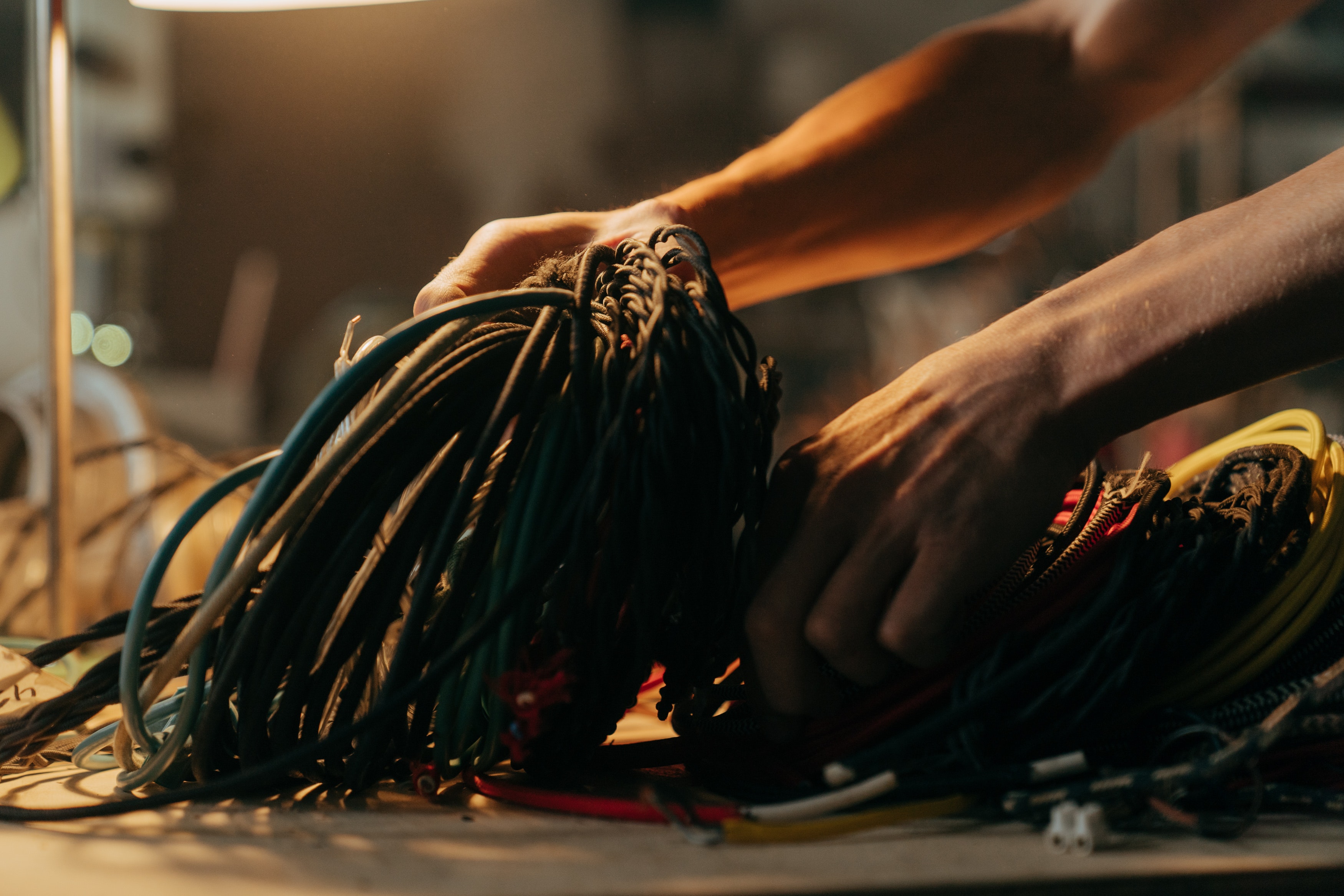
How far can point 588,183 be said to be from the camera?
31.2 inches

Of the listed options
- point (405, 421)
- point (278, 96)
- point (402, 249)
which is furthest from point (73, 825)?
point (278, 96)

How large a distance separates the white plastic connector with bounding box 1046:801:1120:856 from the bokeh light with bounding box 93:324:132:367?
1.08m

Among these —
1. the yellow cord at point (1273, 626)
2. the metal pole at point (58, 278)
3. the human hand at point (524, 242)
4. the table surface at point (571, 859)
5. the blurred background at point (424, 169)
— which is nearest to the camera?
the table surface at point (571, 859)

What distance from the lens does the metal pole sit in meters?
0.64

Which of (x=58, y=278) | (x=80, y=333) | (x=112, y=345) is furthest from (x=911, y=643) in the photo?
(x=112, y=345)

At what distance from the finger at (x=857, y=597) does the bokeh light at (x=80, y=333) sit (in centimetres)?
65

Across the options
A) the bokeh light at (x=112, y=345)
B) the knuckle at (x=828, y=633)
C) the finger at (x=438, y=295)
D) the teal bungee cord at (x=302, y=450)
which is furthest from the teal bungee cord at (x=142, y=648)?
the bokeh light at (x=112, y=345)

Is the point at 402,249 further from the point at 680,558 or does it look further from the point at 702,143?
the point at 680,558

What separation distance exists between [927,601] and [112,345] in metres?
1.08

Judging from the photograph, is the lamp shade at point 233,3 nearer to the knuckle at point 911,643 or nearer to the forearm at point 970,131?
the forearm at point 970,131

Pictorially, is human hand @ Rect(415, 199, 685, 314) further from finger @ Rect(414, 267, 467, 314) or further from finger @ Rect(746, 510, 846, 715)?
finger @ Rect(746, 510, 846, 715)

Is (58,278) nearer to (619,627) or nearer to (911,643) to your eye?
(619,627)

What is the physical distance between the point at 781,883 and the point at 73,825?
29cm

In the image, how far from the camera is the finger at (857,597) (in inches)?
13.7
